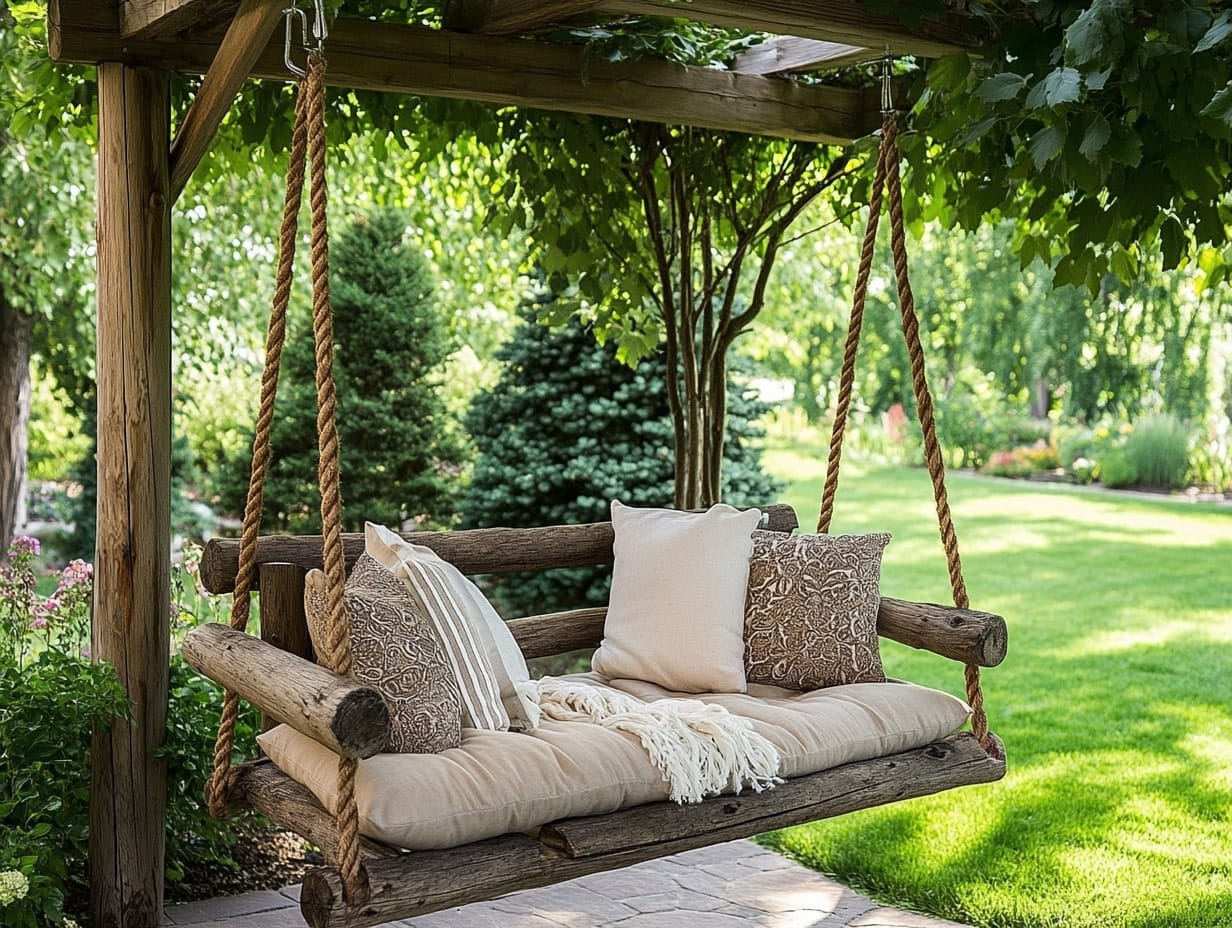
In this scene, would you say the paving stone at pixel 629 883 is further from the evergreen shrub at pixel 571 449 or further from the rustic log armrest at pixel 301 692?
the evergreen shrub at pixel 571 449

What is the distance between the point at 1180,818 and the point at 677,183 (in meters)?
2.46

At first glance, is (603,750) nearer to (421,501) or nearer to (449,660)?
(449,660)

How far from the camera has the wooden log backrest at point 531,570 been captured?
2768mm

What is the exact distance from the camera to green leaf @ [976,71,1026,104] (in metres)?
2.56

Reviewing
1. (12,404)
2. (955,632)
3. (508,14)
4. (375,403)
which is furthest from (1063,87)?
(12,404)

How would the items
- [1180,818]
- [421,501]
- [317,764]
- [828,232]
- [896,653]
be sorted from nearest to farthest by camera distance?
[317,764] → [1180,818] → [421,501] → [896,653] → [828,232]

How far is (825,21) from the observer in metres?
2.63

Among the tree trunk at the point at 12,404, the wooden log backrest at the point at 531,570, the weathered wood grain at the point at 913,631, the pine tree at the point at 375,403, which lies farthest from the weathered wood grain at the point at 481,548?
the tree trunk at the point at 12,404

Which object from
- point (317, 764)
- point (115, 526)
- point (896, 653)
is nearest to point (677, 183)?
point (115, 526)

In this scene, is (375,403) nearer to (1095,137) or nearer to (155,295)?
(155,295)

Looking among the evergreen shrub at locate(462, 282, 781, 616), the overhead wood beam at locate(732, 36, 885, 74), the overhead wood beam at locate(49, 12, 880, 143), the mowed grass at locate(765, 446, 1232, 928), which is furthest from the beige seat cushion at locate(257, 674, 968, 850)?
the evergreen shrub at locate(462, 282, 781, 616)

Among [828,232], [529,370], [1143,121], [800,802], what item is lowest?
[800,802]

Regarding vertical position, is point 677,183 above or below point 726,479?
above

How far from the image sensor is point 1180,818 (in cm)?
402
